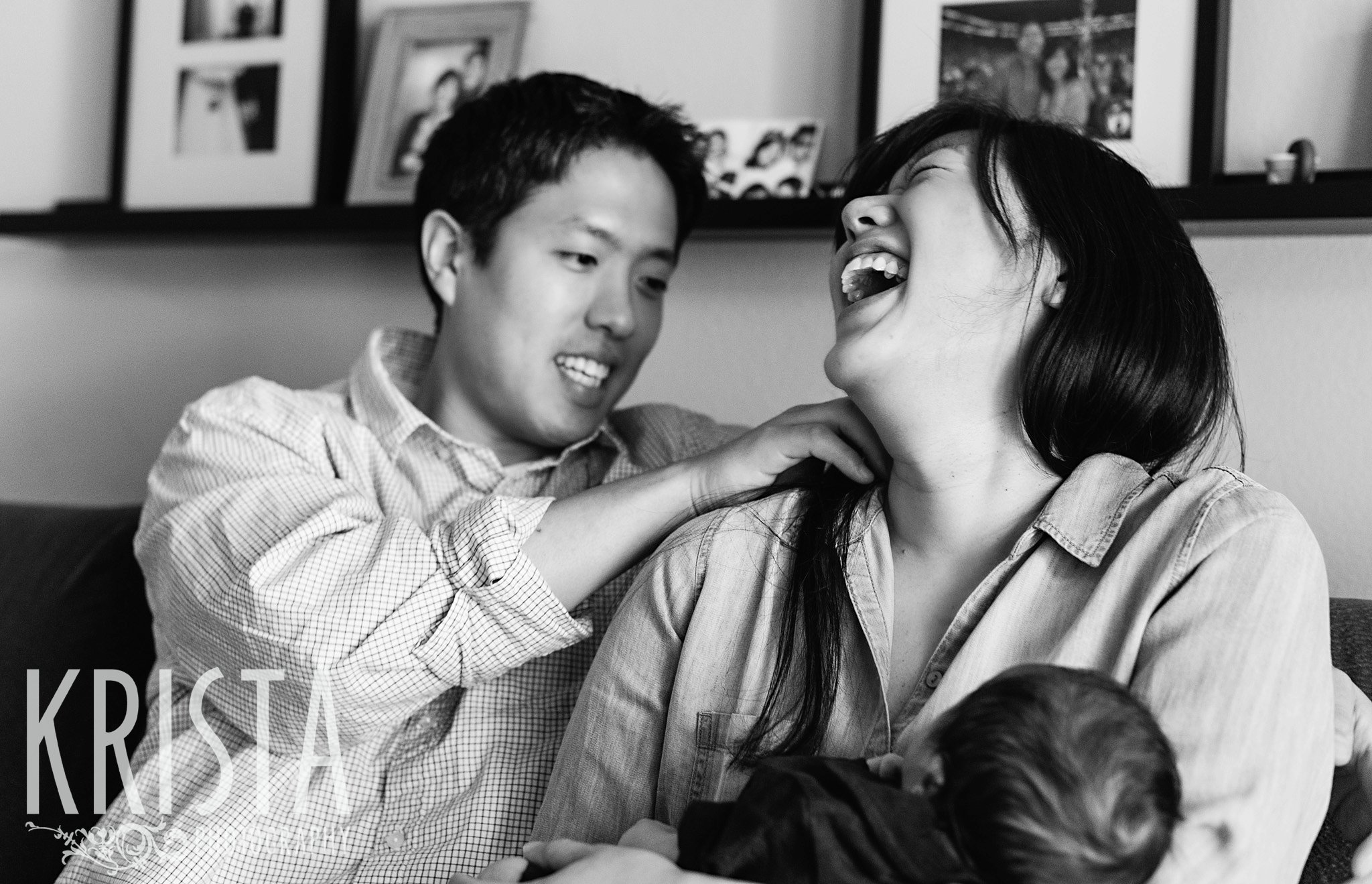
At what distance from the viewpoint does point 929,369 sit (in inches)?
50.6

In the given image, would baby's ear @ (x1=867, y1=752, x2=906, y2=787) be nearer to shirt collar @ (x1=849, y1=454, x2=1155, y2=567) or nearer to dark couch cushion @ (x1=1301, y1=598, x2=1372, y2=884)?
shirt collar @ (x1=849, y1=454, x2=1155, y2=567)

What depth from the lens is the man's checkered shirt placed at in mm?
1490

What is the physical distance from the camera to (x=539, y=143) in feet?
6.17

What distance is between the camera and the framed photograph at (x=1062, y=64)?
5.93 ft

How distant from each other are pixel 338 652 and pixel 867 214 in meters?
0.78

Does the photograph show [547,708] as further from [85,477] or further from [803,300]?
[85,477]

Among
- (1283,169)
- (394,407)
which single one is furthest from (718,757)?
(1283,169)

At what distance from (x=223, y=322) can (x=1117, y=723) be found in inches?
81.7

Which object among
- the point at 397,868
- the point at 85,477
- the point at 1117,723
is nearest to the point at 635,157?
the point at 397,868

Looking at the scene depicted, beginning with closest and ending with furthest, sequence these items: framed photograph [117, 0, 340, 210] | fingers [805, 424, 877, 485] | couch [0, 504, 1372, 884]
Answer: fingers [805, 424, 877, 485] → couch [0, 504, 1372, 884] → framed photograph [117, 0, 340, 210]

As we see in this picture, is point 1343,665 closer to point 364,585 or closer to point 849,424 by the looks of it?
point 849,424

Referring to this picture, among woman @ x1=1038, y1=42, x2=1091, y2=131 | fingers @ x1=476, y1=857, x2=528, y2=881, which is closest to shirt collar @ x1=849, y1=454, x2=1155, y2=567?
fingers @ x1=476, y1=857, x2=528, y2=881

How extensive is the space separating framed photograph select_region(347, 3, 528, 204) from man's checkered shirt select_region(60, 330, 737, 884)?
62cm

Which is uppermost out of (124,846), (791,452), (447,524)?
(791,452)
